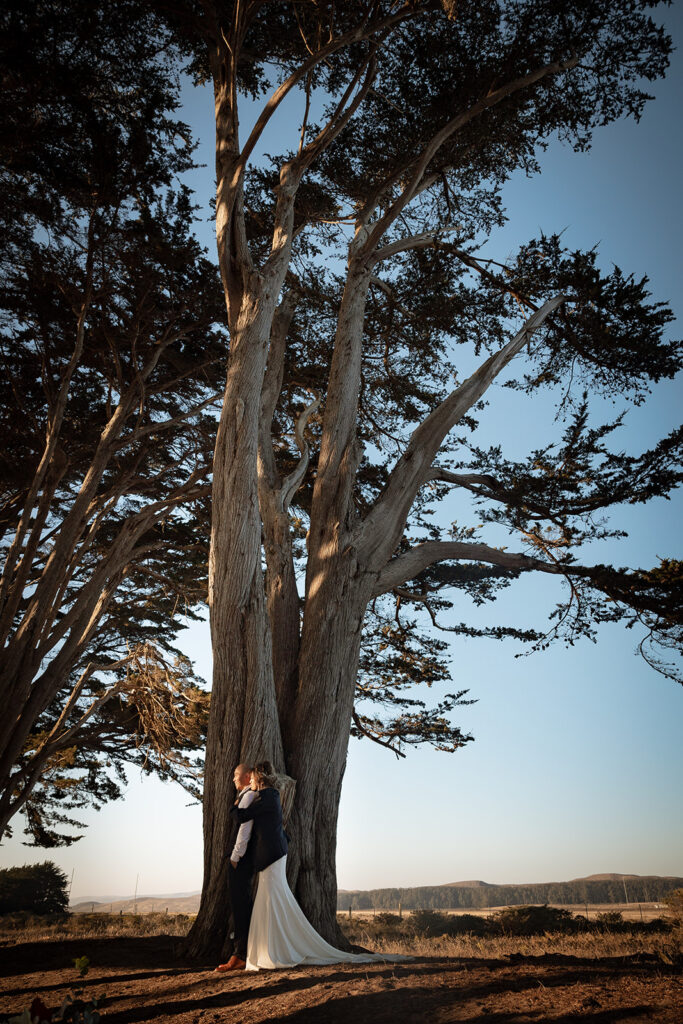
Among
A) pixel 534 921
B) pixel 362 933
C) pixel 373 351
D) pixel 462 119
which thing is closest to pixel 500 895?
pixel 534 921

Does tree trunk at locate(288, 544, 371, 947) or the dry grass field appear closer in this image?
the dry grass field

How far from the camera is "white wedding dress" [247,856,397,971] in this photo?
432cm

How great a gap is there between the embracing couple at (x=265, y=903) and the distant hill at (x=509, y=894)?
54.5 feet

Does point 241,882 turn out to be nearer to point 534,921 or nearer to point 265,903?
point 265,903

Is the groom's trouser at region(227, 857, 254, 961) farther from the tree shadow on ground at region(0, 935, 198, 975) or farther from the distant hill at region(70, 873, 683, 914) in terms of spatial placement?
the distant hill at region(70, 873, 683, 914)

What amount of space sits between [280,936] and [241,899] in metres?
0.37

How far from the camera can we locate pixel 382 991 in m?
3.45

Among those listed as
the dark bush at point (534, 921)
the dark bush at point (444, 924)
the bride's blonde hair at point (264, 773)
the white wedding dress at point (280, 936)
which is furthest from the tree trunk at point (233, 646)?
the dark bush at point (444, 924)

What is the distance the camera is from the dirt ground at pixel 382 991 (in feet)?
9.77

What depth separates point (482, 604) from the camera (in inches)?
375

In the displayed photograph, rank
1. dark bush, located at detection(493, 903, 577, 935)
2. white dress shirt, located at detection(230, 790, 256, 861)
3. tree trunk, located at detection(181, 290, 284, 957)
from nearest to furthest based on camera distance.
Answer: white dress shirt, located at detection(230, 790, 256, 861) < tree trunk, located at detection(181, 290, 284, 957) < dark bush, located at detection(493, 903, 577, 935)

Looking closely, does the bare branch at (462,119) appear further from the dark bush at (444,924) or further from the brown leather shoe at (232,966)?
the dark bush at (444,924)

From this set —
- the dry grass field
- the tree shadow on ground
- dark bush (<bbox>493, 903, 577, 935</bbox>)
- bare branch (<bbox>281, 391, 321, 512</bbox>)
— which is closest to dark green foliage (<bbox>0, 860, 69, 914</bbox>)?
dark bush (<bbox>493, 903, 577, 935</bbox>)

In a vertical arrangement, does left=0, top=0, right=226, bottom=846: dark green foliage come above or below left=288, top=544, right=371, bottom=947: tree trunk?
above
